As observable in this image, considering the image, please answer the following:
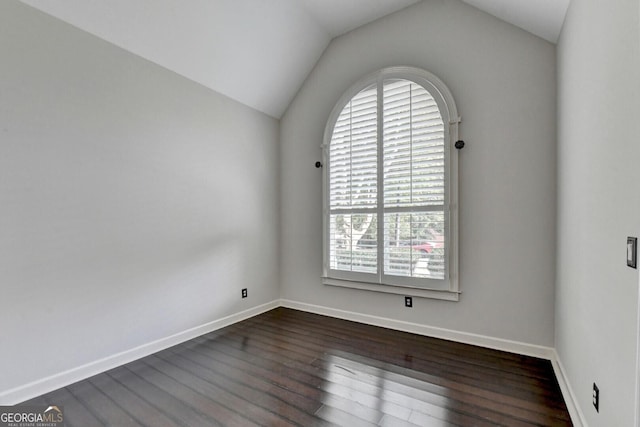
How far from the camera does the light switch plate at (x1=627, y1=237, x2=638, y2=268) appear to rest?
1029mm

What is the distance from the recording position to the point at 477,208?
275 centimetres

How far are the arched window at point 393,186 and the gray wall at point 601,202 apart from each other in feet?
2.97

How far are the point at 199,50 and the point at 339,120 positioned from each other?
158 centimetres

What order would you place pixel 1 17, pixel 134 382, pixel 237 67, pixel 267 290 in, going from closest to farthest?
pixel 1 17
pixel 134 382
pixel 237 67
pixel 267 290

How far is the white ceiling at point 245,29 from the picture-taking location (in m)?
2.25

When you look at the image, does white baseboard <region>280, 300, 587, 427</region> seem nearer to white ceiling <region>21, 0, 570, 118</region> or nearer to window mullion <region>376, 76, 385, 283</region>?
window mullion <region>376, 76, 385, 283</region>

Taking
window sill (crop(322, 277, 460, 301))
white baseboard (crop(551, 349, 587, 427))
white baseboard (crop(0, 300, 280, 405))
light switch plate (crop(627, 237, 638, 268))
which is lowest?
white baseboard (crop(0, 300, 280, 405))

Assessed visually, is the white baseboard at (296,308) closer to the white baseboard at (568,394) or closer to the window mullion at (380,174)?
the white baseboard at (568,394)

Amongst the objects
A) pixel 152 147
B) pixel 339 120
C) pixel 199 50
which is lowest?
pixel 152 147

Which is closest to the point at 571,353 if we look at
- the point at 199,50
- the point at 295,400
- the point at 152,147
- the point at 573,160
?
the point at 573,160

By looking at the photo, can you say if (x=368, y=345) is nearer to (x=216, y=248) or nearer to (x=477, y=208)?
(x=477, y=208)

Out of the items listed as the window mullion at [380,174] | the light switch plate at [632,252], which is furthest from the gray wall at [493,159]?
the light switch plate at [632,252]

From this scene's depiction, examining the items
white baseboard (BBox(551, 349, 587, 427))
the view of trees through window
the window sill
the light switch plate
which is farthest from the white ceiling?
white baseboard (BBox(551, 349, 587, 427))

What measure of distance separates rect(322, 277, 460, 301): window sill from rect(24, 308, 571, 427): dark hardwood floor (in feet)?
1.38
